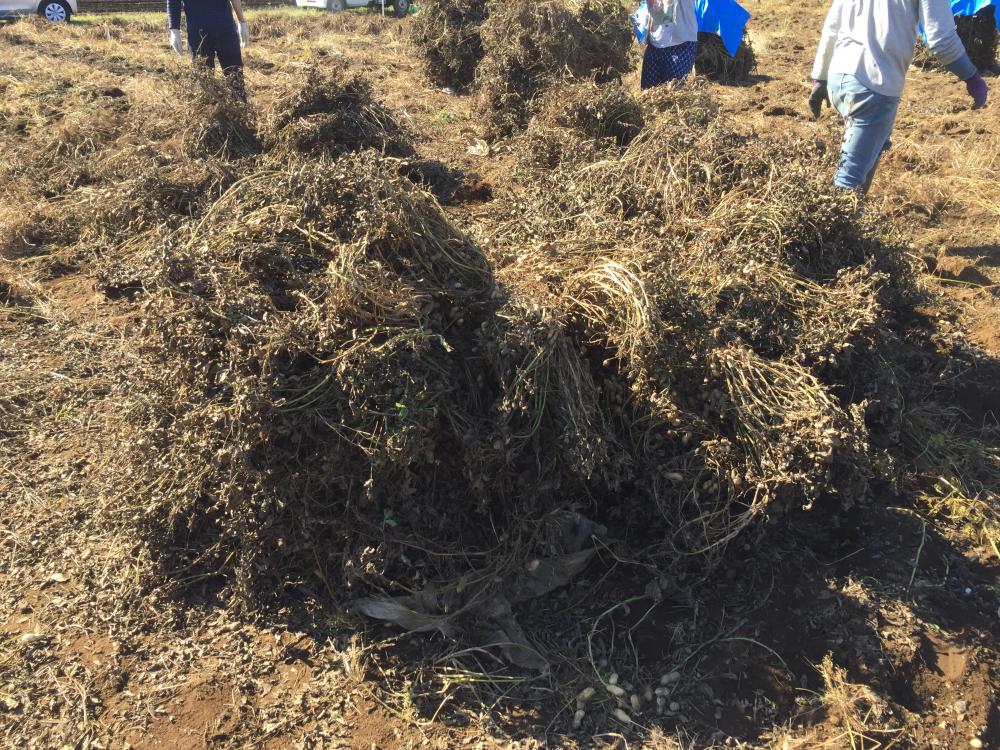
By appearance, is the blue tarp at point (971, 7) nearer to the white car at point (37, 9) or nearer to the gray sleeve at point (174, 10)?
the gray sleeve at point (174, 10)

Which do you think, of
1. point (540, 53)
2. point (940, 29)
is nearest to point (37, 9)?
point (540, 53)

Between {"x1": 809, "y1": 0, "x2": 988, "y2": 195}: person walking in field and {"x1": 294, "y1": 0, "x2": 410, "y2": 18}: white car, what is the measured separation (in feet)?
53.1

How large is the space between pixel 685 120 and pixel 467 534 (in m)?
3.04

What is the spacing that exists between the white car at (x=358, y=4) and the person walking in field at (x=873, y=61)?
16176mm


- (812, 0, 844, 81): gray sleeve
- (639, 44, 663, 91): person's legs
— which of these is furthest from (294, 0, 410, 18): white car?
(812, 0, 844, 81): gray sleeve

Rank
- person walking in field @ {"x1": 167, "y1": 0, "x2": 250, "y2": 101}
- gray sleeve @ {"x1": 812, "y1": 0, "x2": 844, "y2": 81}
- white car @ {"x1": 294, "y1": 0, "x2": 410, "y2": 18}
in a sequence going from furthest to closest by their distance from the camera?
1. white car @ {"x1": 294, "y1": 0, "x2": 410, "y2": 18}
2. person walking in field @ {"x1": 167, "y1": 0, "x2": 250, "y2": 101}
3. gray sleeve @ {"x1": 812, "y1": 0, "x2": 844, "y2": 81}

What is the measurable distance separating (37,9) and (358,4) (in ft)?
23.8

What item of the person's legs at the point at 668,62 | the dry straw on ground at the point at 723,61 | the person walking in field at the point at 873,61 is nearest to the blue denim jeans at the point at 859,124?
the person walking in field at the point at 873,61

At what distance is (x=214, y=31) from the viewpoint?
21.3 ft

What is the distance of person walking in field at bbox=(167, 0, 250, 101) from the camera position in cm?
635

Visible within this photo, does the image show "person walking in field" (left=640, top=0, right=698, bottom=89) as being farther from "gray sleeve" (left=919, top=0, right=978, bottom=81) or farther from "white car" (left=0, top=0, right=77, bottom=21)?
"white car" (left=0, top=0, right=77, bottom=21)

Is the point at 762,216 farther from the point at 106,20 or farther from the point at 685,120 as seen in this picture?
the point at 106,20

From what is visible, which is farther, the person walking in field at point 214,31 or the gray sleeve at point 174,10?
the gray sleeve at point 174,10

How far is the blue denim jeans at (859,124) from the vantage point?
3.92m
